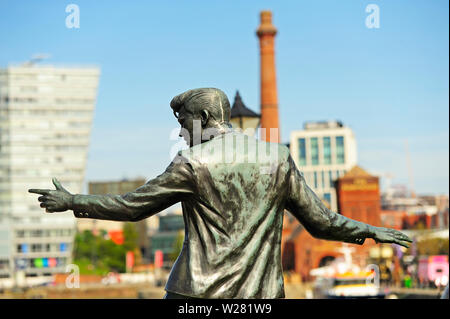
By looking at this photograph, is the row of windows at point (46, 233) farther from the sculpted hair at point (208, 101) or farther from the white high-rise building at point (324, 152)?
the sculpted hair at point (208, 101)

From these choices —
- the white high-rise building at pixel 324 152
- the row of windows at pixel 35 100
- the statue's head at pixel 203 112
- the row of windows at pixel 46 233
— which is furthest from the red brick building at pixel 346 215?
the statue's head at pixel 203 112

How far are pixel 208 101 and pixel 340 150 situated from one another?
131225 mm

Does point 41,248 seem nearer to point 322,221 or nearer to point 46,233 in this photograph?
point 46,233

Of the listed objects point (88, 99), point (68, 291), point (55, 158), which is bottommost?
point (68, 291)

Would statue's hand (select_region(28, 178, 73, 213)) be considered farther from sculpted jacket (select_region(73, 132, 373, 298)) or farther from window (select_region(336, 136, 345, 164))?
window (select_region(336, 136, 345, 164))

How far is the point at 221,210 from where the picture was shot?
3725 millimetres

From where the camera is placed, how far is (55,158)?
91938 millimetres

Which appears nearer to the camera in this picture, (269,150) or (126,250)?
(269,150)

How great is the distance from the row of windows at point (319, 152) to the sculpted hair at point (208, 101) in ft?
429

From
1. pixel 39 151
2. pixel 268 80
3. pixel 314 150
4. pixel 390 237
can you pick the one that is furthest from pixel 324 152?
pixel 390 237

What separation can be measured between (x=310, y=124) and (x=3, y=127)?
58.7 metres

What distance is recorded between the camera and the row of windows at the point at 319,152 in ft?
441
